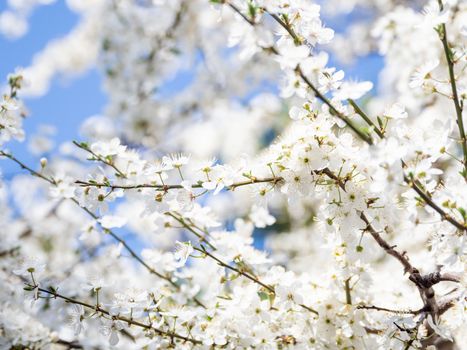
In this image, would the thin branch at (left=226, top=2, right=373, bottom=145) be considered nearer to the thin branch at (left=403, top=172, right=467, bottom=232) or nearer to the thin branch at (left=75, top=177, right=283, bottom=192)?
the thin branch at (left=403, top=172, right=467, bottom=232)

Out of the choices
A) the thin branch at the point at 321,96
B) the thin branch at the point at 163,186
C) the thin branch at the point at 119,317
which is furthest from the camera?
the thin branch at the point at 119,317

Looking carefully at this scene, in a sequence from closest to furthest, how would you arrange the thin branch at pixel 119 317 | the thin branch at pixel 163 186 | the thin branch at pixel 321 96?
1. the thin branch at pixel 321 96
2. the thin branch at pixel 163 186
3. the thin branch at pixel 119 317

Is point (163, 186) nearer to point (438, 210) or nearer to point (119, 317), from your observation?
point (119, 317)

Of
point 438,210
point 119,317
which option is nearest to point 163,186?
point 119,317

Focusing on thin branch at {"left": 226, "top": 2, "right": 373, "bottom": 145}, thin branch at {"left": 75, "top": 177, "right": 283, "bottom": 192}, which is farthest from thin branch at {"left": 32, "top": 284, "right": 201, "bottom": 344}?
thin branch at {"left": 226, "top": 2, "right": 373, "bottom": 145}

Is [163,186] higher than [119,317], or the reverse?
[163,186]

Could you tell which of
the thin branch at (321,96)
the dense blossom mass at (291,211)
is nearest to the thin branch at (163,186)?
the dense blossom mass at (291,211)

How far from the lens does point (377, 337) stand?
5.41ft

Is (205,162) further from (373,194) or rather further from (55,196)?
(55,196)

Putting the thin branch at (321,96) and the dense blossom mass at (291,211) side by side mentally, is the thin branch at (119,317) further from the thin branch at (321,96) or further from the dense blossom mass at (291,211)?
the thin branch at (321,96)

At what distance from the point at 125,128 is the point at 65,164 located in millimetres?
1125

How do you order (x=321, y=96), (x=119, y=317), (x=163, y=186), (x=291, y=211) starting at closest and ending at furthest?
(x=321, y=96)
(x=163, y=186)
(x=119, y=317)
(x=291, y=211)

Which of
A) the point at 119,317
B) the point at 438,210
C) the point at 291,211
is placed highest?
the point at 291,211

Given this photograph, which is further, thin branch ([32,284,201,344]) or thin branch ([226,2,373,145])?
thin branch ([32,284,201,344])
